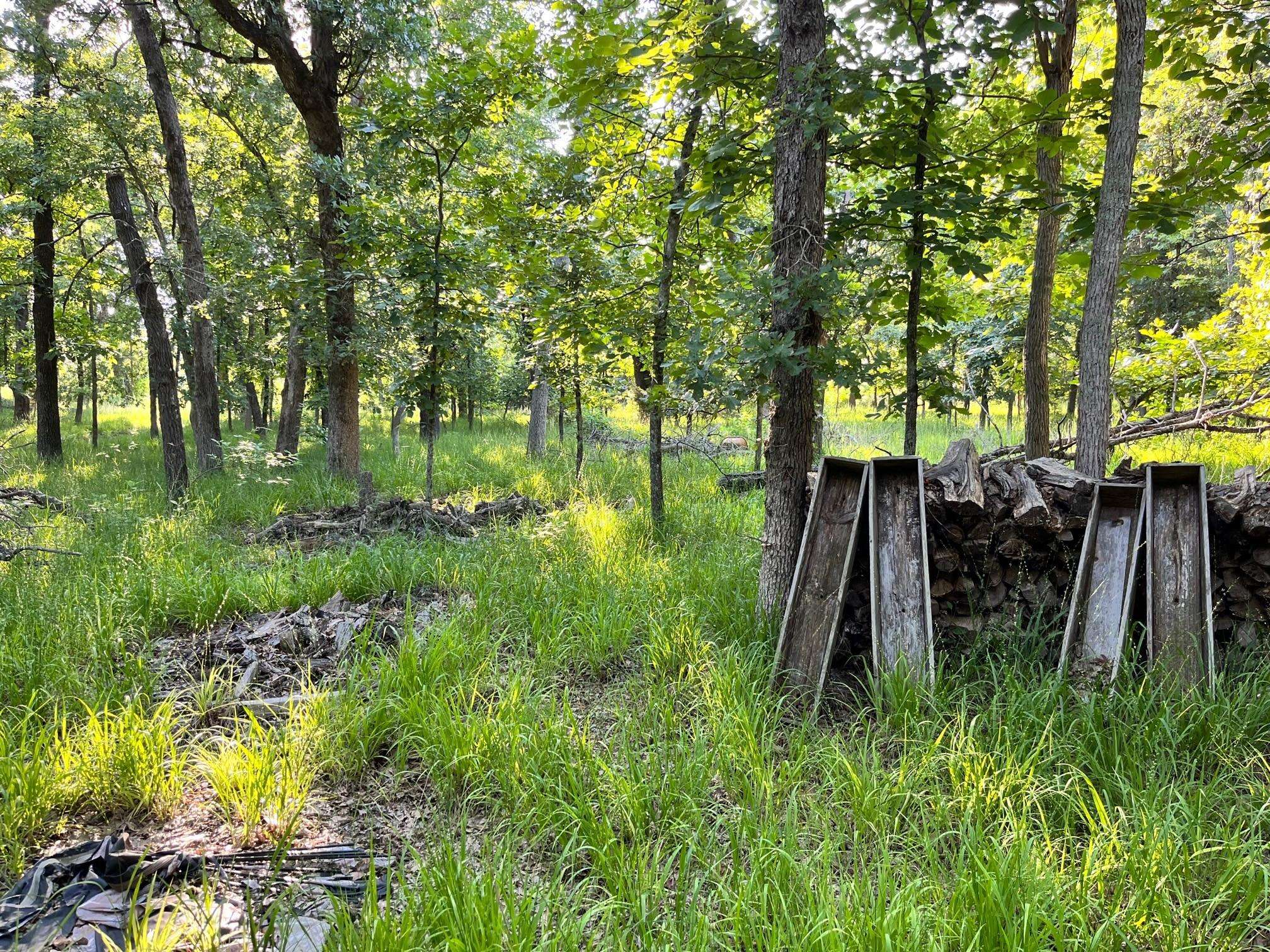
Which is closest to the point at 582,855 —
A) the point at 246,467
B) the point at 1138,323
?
the point at 246,467

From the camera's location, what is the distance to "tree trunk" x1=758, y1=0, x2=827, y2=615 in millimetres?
2893

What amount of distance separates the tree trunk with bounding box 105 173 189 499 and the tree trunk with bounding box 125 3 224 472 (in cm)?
40

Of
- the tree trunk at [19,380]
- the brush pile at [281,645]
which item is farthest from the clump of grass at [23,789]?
the tree trunk at [19,380]

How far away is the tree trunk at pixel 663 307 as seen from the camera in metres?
4.77

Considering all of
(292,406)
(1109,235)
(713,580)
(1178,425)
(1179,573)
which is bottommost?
(713,580)

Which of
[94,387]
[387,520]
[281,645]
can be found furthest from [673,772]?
[94,387]

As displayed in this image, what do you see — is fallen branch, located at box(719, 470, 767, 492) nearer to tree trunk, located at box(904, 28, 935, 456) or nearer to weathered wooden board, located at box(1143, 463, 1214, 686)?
tree trunk, located at box(904, 28, 935, 456)

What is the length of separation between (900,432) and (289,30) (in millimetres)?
11799

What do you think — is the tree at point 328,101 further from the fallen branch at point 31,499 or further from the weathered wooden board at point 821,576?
the weathered wooden board at point 821,576

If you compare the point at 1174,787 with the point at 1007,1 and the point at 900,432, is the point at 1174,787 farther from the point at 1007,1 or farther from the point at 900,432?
the point at 900,432

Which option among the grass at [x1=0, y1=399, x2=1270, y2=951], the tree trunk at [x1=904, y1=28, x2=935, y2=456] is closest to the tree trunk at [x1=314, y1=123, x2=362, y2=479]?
→ the grass at [x1=0, y1=399, x2=1270, y2=951]

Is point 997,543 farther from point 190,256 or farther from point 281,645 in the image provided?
point 190,256

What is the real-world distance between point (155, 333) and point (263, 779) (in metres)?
8.35

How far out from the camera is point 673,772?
2.24 m
